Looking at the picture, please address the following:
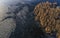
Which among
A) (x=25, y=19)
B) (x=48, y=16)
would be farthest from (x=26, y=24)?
(x=48, y=16)

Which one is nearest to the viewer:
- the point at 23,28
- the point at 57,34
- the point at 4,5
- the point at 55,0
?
the point at 57,34

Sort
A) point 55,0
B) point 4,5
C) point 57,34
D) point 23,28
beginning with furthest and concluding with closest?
1. point 4,5
2. point 55,0
3. point 23,28
4. point 57,34

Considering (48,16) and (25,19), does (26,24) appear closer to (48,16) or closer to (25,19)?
(25,19)

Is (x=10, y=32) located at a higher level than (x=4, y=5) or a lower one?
lower

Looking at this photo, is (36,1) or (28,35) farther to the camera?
(36,1)

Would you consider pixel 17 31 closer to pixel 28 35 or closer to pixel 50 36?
pixel 28 35

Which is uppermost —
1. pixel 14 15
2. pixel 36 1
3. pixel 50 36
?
pixel 36 1

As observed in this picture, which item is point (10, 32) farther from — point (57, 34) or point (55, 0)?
point (55, 0)

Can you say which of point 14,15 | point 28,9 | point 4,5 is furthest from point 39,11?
point 4,5

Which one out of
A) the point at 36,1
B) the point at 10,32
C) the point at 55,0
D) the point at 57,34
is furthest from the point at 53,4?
the point at 10,32
